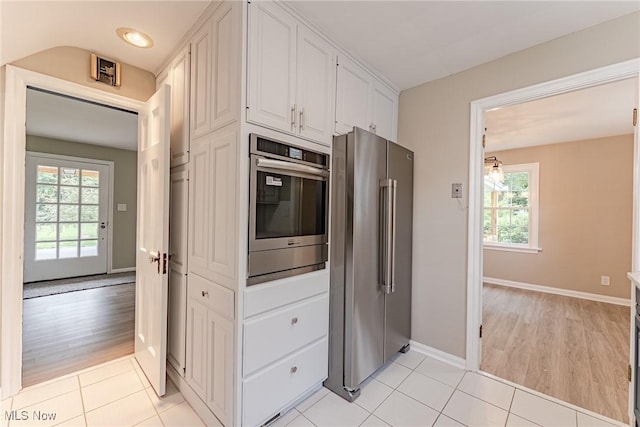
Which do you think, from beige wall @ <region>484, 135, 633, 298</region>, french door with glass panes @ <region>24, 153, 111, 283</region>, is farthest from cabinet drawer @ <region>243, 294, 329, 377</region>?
french door with glass panes @ <region>24, 153, 111, 283</region>

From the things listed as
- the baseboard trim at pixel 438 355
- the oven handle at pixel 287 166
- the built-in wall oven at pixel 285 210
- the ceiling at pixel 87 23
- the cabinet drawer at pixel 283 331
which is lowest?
the baseboard trim at pixel 438 355

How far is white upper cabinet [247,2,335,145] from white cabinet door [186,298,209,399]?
47.5 inches

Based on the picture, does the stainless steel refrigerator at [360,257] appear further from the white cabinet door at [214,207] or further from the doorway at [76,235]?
the doorway at [76,235]

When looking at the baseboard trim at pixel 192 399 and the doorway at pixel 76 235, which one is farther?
the doorway at pixel 76 235

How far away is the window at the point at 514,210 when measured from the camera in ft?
14.8

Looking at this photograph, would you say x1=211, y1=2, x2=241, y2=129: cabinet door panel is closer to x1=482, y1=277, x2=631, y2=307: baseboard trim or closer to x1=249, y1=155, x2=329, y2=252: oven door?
x1=249, y1=155, x2=329, y2=252: oven door

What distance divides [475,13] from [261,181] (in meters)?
1.63

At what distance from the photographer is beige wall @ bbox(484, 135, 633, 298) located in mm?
3809

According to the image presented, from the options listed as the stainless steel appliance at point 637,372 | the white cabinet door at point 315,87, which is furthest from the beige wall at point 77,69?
the stainless steel appliance at point 637,372

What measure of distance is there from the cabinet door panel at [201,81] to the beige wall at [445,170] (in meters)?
1.76

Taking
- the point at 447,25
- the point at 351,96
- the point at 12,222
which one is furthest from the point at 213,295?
the point at 447,25

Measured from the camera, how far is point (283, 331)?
161cm

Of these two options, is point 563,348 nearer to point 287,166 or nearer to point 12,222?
point 287,166

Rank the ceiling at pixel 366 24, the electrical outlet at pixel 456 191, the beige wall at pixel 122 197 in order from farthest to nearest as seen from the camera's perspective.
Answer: the beige wall at pixel 122 197 < the electrical outlet at pixel 456 191 < the ceiling at pixel 366 24
